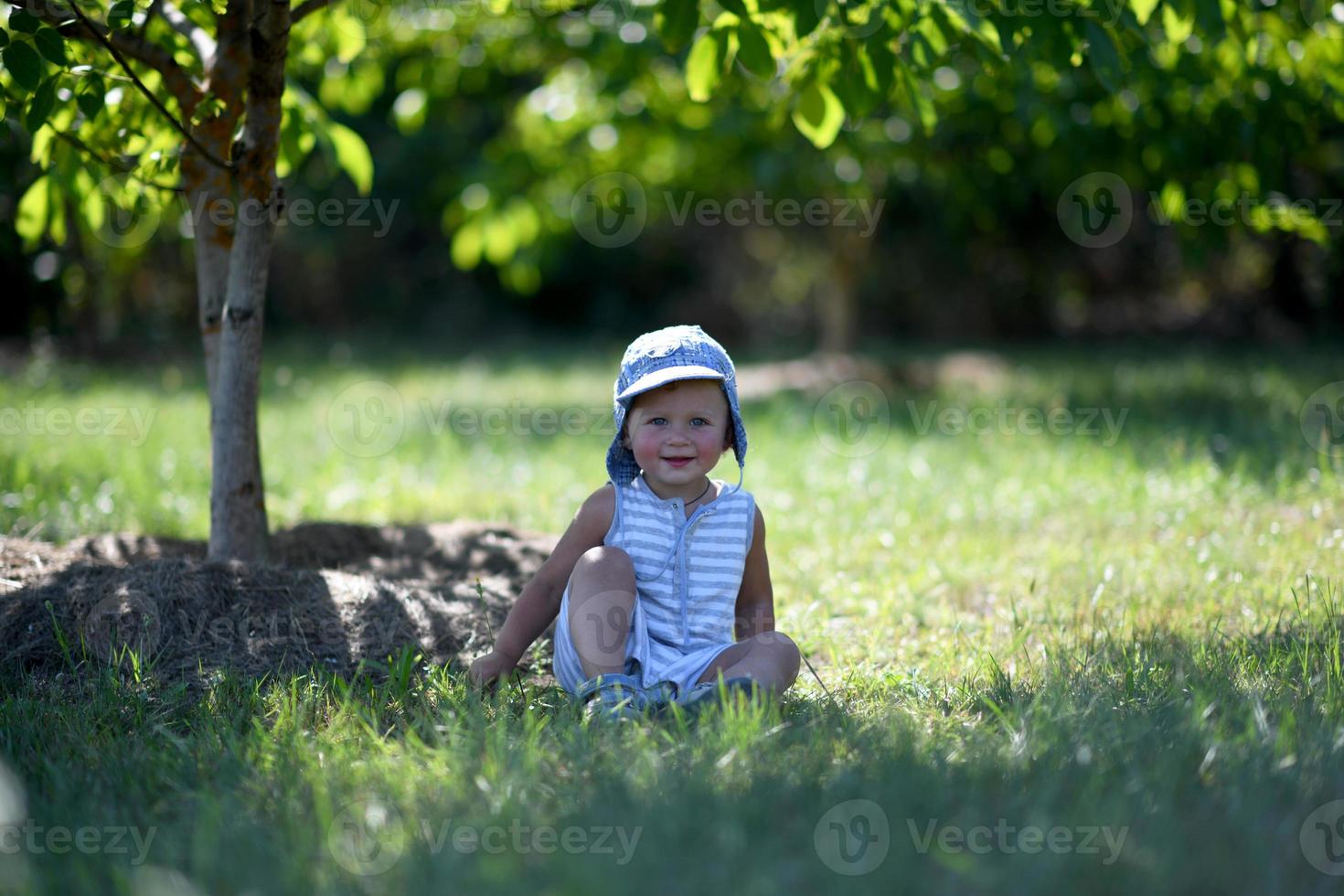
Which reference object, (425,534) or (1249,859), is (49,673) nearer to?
(425,534)

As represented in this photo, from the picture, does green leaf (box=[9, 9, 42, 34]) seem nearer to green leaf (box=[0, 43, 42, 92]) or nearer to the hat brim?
green leaf (box=[0, 43, 42, 92])

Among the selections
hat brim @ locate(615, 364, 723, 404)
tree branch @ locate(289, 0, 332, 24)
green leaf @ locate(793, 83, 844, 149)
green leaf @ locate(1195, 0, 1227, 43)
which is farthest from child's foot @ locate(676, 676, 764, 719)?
tree branch @ locate(289, 0, 332, 24)

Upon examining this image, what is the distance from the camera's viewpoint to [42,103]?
3111mm

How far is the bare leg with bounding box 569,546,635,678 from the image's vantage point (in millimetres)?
2822

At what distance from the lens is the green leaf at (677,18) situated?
3.54 m

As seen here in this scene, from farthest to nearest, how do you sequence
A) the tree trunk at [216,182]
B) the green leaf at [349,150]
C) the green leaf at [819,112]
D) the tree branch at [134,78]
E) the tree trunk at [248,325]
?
the green leaf at [349,150], the green leaf at [819,112], the tree trunk at [216,182], the tree trunk at [248,325], the tree branch at [134,78]

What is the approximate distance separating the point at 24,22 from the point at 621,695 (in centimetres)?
232

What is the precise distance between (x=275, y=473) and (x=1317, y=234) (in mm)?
5386

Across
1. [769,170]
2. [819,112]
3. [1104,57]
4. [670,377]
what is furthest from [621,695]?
[769,170]

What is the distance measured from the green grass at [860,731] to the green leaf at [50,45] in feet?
5.37

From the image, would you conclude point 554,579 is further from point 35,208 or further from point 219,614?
point 35,208

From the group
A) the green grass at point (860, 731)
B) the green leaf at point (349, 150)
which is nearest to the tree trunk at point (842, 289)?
the green grass at point (860, 731)

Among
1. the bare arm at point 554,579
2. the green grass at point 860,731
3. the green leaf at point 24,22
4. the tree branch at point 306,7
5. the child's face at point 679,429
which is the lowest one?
the green grass at point 860,731

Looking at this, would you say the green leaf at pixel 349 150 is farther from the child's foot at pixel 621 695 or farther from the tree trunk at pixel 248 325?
the child's foot at pixel 621 695
